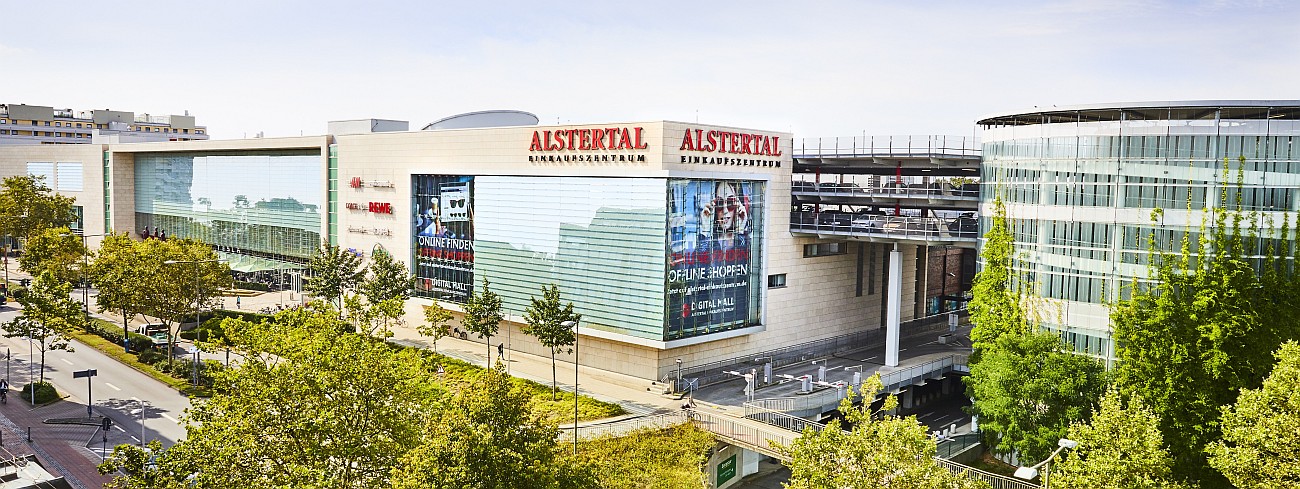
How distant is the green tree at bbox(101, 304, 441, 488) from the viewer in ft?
83.5

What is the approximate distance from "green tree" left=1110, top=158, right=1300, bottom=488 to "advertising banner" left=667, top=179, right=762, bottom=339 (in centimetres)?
2114

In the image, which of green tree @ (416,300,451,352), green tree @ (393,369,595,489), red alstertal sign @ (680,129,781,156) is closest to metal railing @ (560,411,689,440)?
red alstertal sign @ (680,129,781,156)

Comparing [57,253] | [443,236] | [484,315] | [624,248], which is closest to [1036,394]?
[624,248]

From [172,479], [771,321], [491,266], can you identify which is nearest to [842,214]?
[771,321]

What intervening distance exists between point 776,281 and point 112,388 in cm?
4119

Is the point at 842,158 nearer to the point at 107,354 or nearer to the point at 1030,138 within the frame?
the point at 1030,138

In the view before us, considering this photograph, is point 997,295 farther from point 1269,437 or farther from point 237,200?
point 237,200

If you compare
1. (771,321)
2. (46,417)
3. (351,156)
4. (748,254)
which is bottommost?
(46,417)

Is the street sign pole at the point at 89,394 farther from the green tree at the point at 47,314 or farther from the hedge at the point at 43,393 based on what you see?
the green tree at the point at 47,314

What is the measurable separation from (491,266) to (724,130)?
729 inches

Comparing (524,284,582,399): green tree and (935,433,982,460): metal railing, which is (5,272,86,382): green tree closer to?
(524,284,582,399): green tree

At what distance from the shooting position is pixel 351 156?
76812 mm

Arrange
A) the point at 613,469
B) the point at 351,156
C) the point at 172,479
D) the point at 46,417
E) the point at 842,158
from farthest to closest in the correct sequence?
1. the point at 351,156
2. the point at 842,158
3. the point at 46,417
4. the point at 613,469
5. the point at 172,479

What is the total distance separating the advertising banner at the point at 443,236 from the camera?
66.0 meters
